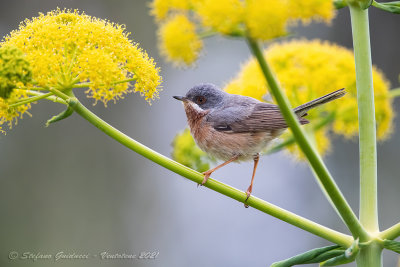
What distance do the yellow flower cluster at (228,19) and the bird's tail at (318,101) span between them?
1186 millimetres

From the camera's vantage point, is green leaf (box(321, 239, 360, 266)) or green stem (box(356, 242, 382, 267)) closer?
green leaf (box(321, 239, 360, 266))

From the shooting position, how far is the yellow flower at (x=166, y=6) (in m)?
2.23

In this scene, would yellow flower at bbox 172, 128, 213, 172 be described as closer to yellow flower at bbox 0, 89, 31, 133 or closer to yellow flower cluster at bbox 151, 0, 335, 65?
yellow flower at bbox 0, 89, 31, 133

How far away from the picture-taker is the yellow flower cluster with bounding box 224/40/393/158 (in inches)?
152

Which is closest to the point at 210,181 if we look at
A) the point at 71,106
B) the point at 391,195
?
the point at 71,106

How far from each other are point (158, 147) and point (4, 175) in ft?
9.58

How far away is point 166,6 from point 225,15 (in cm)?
45

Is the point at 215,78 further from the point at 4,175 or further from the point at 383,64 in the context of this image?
the point at 4,175

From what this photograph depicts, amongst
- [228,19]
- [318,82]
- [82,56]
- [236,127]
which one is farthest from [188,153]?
[228,19]

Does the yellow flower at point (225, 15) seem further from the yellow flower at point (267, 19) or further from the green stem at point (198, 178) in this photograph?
the green stem at point (198, 178)

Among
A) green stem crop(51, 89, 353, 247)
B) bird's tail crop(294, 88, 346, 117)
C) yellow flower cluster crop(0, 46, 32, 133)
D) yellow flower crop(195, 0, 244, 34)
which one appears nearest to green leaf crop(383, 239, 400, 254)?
green stem crop(51, 89, 353, 247)

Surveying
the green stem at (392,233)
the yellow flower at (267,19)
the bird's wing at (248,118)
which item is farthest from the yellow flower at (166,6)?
the bird's wing at (248,118)

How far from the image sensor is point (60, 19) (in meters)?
2.94

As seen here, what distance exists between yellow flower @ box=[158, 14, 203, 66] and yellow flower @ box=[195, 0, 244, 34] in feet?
0.45
